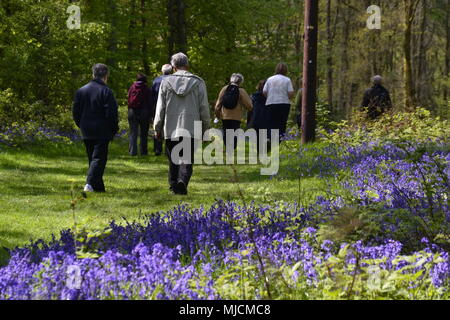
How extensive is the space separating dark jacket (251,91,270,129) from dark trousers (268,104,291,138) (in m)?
0.14

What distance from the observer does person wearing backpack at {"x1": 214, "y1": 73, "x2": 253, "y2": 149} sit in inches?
594

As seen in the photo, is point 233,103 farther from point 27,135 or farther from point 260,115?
point 27,135

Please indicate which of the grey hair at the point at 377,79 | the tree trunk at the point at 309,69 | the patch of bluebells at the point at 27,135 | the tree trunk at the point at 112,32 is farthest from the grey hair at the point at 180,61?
the tree trunk at the point at 112,32

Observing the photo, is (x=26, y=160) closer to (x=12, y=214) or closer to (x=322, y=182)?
(x=12, y=214)

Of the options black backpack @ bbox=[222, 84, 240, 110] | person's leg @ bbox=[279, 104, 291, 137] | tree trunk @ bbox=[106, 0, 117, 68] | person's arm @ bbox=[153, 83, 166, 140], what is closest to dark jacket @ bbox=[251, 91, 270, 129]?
person's leg @ bbox=[279, 104, 291, 137]

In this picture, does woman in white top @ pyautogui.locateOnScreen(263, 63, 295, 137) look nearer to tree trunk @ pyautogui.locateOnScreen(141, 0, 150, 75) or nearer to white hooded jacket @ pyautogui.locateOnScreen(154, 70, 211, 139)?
white hooded jacket @ pyautogui.locateOnScreen(154, 70, 211, 139)

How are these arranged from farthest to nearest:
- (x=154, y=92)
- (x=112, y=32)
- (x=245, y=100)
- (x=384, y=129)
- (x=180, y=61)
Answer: (x=112, y=32) → (x=245, y=100) → (x=384, y=129) → (x=154, y=92) → (x=180, y=61)

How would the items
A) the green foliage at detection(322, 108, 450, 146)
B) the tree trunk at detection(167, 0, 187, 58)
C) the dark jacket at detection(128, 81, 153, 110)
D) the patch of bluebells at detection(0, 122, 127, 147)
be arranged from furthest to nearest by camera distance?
the tree trunk at detection(167, 0, 187, 58) → the patch of bluebells at detection(0, 122, 127, 147) → the dark jacket at detection(128, 81, 153, 110) → the green foliage at detection(322, 108, 450, 146)

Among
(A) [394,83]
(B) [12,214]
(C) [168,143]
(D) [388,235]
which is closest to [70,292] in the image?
(D) [388,235]

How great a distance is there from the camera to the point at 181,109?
9.72 m

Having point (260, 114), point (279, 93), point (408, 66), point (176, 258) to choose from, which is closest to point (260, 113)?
point (260, 114)

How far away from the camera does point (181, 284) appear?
4012 mm

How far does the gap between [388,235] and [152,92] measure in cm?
1009

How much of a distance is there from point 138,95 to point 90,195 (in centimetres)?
706
